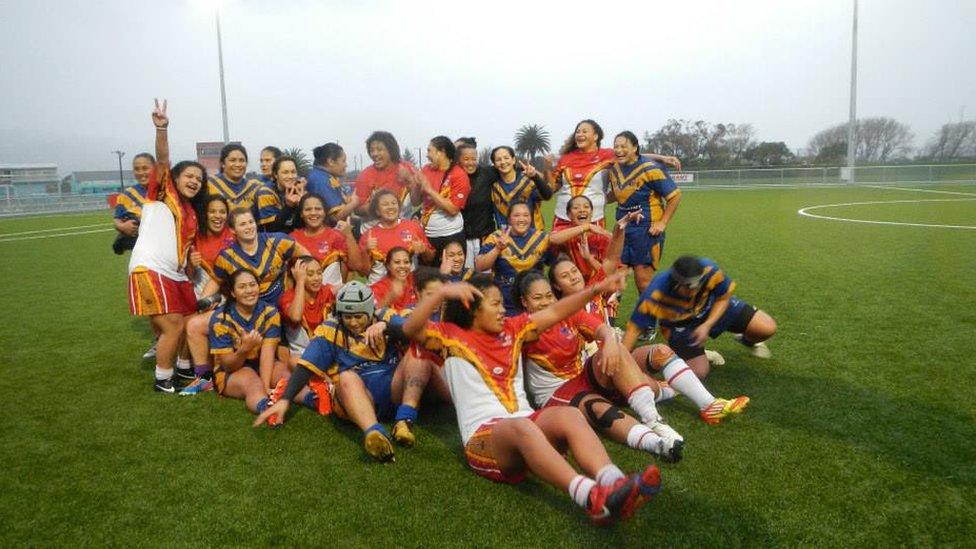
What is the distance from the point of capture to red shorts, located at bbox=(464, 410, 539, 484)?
3.35 m

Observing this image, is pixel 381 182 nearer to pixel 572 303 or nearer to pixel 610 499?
pixel 572 303

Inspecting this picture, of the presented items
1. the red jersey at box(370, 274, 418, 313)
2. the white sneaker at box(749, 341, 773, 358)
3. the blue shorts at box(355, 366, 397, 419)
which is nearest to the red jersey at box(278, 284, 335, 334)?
the red jersey at box(370, 274, 418, 313)

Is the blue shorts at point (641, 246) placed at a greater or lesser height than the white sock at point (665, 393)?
greater

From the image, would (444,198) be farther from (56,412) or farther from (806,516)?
(806,516)

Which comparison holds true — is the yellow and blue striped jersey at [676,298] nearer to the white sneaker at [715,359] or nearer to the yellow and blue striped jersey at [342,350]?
the white sneaker at [715,359]

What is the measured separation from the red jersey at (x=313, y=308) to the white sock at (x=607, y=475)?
9.89ft

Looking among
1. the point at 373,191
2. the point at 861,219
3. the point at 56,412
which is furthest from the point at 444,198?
the point at 861,219

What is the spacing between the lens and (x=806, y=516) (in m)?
3.03

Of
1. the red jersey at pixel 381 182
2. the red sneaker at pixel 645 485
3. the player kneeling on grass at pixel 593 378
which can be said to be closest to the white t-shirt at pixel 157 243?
the red jersey at pixel 381 182

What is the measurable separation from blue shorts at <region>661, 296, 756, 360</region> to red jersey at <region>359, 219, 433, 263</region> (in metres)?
2.43

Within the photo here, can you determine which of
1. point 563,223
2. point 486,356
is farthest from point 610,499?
point 563,223

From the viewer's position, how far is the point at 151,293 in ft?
16.6

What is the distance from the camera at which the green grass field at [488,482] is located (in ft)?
9.87

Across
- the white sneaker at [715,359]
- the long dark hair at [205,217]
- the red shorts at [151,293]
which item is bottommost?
the white sneaker at [715,359]
